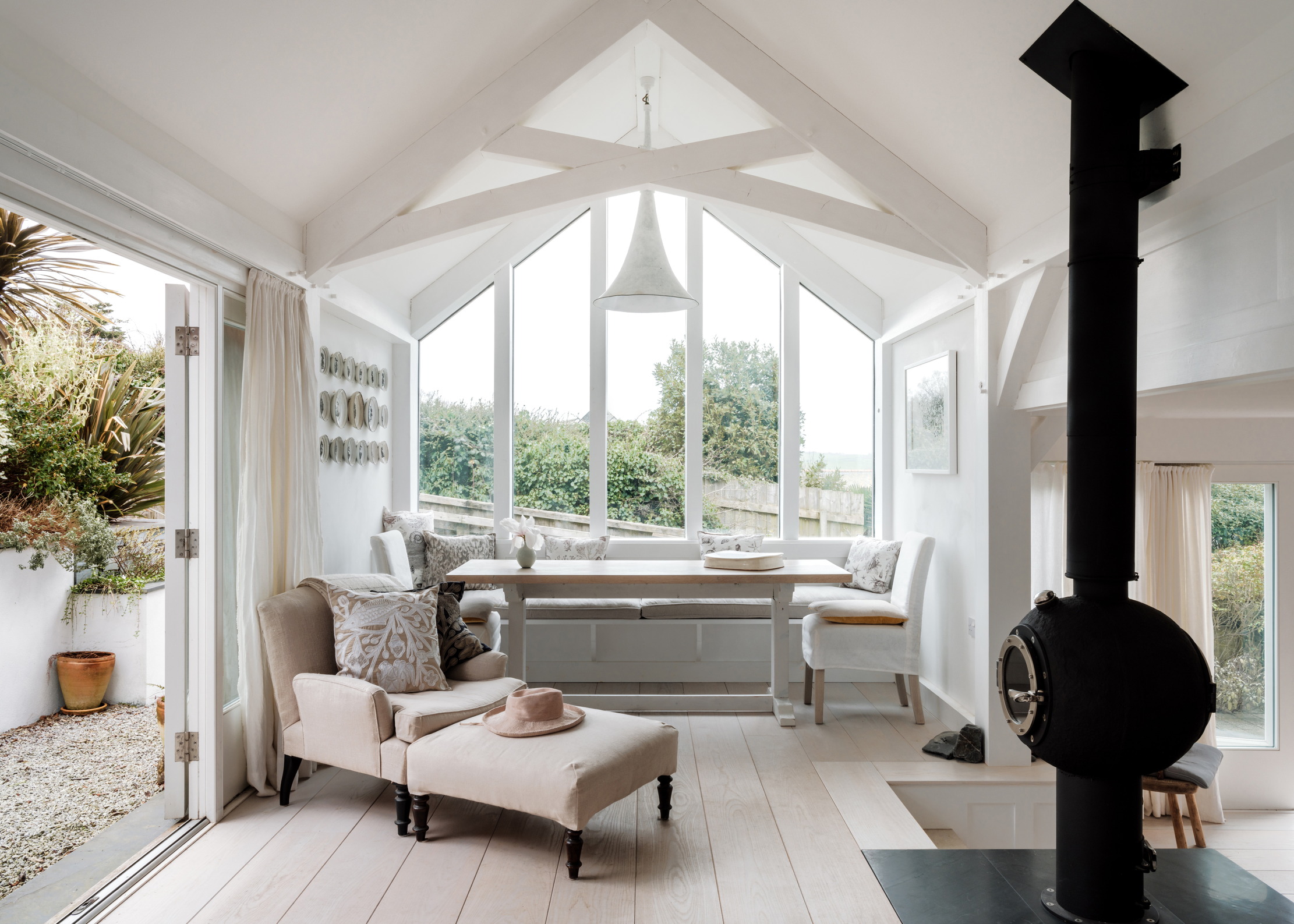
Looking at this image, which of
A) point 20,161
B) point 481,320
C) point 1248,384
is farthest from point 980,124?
point 481,320

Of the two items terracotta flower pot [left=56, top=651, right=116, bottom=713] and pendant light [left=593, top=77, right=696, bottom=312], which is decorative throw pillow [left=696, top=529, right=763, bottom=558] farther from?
terracotta flower pot [left=56, top=651, right=116, bottom=713]

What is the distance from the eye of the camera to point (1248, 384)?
97.7 inches

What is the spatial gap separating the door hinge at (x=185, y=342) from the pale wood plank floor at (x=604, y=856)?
1849 mm

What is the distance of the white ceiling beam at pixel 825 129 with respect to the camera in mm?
3605

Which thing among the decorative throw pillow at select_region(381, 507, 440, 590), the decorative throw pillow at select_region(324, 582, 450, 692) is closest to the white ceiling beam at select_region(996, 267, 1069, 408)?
the decorative throw pillow at select_region(324, 582, 450, 692)

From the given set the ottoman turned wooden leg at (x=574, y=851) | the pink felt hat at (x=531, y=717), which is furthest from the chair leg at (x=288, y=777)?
the ottoman turned wooden leg at (x=574, y=851)

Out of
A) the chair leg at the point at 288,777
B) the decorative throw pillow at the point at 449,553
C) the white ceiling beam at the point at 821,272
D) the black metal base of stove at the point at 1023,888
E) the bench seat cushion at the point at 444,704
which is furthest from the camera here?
the white ceiling beam at the point at 821,272

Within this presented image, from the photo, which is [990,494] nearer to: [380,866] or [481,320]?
[380,866]

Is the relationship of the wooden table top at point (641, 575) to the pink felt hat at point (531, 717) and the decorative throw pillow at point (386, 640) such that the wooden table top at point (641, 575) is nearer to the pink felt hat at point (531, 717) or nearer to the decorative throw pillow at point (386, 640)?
the decorative throw pillow at point (386, 640)

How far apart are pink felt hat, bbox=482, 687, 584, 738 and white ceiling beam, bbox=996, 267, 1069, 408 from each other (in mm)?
2513

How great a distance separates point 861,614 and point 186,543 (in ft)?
11.0

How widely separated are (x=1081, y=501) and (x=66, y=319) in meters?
5.22

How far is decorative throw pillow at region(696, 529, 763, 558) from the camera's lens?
18.5 feet

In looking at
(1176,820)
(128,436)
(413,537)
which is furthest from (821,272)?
(128,436)
